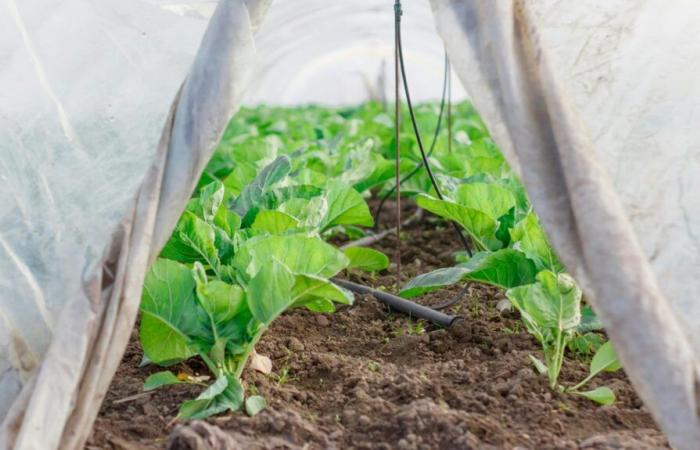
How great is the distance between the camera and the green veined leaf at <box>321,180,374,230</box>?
9.34 ft

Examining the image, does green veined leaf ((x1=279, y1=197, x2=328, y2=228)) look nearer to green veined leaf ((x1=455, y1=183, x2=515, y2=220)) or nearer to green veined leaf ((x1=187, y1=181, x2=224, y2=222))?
green veined leaf ((x1=187, y1=181, x2=224, y2=222))

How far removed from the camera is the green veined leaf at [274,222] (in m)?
2.61

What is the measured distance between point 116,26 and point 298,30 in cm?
834

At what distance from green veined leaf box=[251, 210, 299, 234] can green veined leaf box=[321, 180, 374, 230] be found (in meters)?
0.24

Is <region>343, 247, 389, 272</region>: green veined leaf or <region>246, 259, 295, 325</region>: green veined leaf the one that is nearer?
<region>246, 259, 295, 325</region>: green veined leaf

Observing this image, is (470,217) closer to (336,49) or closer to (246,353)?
(246,353)

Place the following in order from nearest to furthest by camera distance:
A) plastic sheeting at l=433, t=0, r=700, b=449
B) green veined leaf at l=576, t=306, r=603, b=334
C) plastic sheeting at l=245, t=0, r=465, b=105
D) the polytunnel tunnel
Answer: plastic sheeting at l=433, t=0, r=700, b=449 < the polytunnel tunnel < green veined leaf at l=576, t=306, r=603, b=334 < plastic sheeting at l=245, t=0, r=465, b=105

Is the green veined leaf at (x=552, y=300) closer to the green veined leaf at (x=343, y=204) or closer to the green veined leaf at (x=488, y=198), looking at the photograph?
the green veined leaf at (x=488, y=198)

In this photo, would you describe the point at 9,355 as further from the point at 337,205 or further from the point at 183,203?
the point at 337,205

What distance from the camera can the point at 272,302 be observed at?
2.03 meters

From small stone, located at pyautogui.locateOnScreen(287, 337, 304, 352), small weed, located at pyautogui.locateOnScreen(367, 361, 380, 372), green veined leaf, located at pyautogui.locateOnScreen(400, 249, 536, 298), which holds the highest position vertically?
green veined leaf, located at pyautogui.locateOnScreen(400, 249, 536, 298)

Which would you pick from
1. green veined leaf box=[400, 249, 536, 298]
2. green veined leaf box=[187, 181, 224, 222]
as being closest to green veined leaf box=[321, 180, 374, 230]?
green veined leaf box=[187, 181, 224, 222]

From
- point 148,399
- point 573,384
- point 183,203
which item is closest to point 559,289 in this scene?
point 573,384

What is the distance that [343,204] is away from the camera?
113 inches
